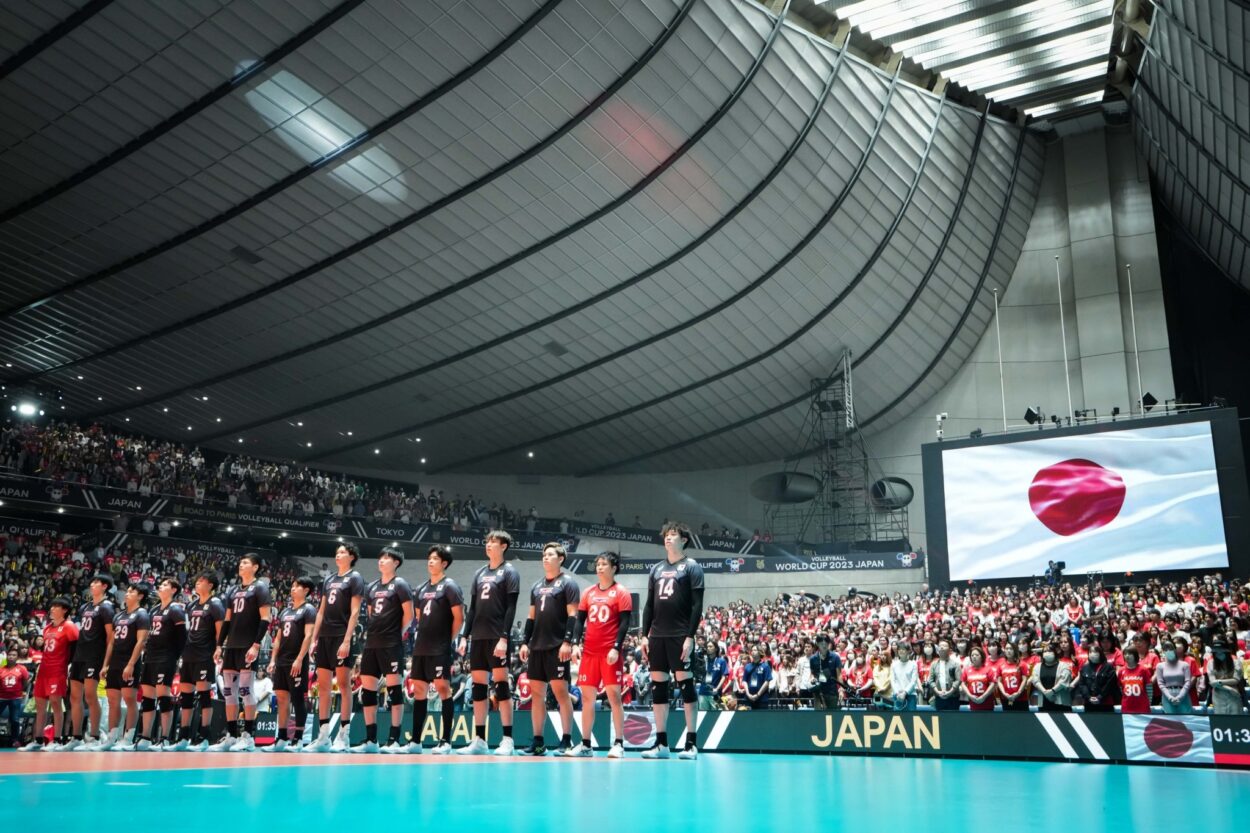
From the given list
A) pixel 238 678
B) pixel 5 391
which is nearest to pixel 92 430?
pixel 5 391

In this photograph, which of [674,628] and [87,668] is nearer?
[674,628]

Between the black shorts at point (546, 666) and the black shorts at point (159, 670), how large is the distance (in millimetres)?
5703

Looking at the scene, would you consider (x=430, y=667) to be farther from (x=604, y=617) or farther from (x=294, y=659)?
(x=294, y=659)

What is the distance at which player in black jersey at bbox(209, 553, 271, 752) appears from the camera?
1207 centimetres

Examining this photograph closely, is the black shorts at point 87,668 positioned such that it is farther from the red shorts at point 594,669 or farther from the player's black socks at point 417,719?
the red shorts at point 594,669

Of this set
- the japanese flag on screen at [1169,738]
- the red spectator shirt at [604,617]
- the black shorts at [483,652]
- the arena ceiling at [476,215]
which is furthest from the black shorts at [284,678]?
the arena ceiling at [476,215]

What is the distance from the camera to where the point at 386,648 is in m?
10.8

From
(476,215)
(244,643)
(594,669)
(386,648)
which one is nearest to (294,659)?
(244,643)

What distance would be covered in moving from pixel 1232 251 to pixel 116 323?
46.0 m

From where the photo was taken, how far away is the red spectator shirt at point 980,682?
Answer: 51.1 ft

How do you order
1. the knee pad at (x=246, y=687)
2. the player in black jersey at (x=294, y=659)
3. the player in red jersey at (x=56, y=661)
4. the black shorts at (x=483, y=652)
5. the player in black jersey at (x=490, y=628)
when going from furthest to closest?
the player in red jersey at (x=56, y=661) < the knee pad at (x=246, y=687) < the player in black jersey at (x=294, y=659) < the black shorts at (x=483, y=652) < the player in black jersey at (x=490, y=628)

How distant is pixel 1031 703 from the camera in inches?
667

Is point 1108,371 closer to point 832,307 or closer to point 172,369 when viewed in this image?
point 832,307

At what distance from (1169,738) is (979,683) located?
11.7ft
